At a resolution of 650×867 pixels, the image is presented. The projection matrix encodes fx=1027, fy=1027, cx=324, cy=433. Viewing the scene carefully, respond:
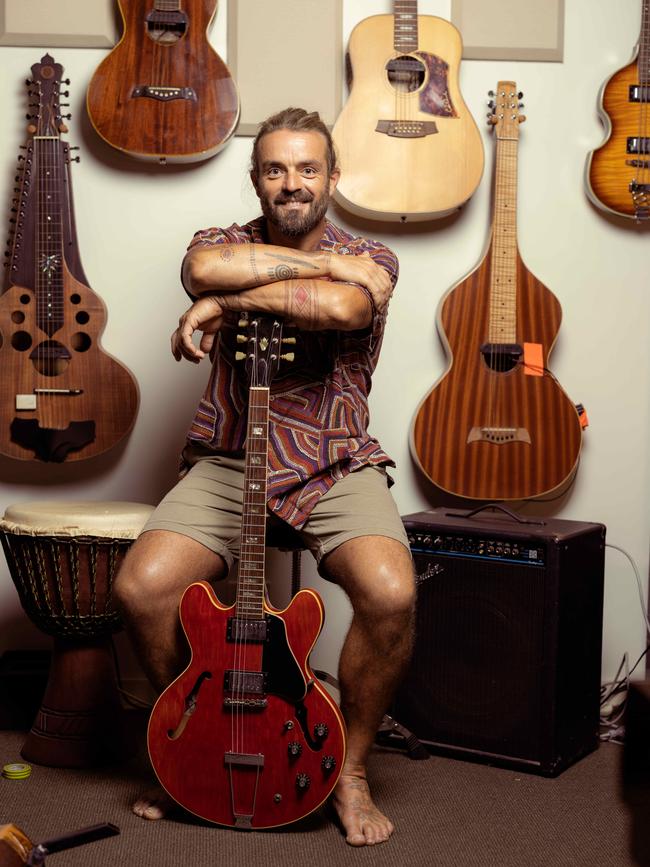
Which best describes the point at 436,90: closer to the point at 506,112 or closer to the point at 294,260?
the point at 506,112

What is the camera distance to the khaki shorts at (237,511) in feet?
7.79

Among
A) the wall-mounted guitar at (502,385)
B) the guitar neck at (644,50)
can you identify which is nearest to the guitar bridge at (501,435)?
the wall-mounted guitar at (502,385)

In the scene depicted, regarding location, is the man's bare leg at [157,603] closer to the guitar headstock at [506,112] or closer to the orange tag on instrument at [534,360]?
the orange tag on instrument at [534,360]

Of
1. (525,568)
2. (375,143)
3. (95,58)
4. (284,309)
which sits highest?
(95,58)

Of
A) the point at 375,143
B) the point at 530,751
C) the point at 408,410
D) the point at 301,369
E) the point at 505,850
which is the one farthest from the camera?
the point at 408,410

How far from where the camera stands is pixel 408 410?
3.27m

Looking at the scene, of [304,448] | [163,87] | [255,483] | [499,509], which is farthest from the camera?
[163,87]

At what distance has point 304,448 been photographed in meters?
2.46

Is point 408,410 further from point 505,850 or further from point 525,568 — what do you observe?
point 505,850

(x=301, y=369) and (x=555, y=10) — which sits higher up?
(x=555, y=10)

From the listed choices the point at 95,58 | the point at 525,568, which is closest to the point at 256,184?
the point at 95,58

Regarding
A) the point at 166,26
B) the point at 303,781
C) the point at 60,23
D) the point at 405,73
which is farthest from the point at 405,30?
the point at 303,781

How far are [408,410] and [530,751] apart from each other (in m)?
1.11

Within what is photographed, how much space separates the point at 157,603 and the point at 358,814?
25.4 inches
